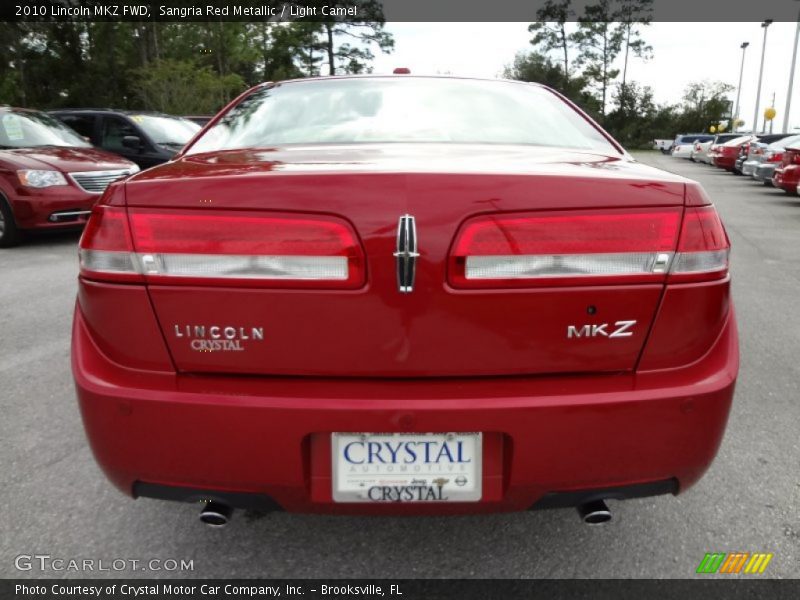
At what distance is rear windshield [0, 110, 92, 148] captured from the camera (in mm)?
8273

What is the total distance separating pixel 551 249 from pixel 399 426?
55 centimetres

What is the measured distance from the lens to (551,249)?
163cm

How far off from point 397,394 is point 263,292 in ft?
1.31

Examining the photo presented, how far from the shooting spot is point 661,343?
1.70 metres

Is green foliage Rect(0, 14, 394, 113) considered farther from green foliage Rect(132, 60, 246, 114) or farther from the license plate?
the license plate

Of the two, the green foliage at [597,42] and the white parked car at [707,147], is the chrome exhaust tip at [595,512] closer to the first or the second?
the white parked car at [707,147]

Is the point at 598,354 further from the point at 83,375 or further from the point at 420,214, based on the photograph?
the point at 83,375

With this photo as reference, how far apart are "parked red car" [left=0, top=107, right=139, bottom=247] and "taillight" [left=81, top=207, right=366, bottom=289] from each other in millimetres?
6749

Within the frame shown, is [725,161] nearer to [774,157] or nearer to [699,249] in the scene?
[774,157]

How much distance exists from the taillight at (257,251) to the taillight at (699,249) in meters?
0.78

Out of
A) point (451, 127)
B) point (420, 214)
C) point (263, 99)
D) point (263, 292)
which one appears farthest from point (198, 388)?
point (263, 99)

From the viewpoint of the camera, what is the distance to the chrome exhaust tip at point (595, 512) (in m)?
1.85

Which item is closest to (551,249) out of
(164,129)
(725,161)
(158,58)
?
(164,129)

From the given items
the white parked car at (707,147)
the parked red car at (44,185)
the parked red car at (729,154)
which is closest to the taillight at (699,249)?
the parked red car at (44,185)
